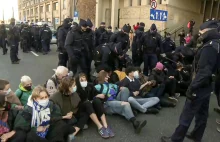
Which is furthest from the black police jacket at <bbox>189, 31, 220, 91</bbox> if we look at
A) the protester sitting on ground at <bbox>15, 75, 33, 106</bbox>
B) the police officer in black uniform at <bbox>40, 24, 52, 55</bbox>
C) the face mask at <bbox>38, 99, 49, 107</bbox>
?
the police officer in black uniform at <bbox>40, 24, 52, 55</bbox>

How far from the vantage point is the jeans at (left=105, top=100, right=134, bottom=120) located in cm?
412

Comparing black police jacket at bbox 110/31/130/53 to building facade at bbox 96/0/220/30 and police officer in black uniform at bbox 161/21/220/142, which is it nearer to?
police officer in black uniform at bbox 161/21/220/142

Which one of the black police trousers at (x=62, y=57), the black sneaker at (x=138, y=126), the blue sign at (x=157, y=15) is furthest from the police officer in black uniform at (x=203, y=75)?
the blue sign at (x=157, y=15)

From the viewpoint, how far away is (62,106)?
361 centimetres

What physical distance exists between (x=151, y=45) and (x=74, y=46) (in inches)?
96.2

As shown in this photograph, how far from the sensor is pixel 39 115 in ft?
10.1

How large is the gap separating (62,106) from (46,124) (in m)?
0.51

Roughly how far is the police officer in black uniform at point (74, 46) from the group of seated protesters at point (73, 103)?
46.2 inches

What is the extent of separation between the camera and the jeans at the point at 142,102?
4438mm

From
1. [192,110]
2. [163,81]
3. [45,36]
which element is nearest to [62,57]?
[163,81]

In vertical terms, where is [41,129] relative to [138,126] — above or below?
above

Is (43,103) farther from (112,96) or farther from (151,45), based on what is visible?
(151,45)

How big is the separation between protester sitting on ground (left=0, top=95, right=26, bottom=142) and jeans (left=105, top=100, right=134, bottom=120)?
6.08 feet

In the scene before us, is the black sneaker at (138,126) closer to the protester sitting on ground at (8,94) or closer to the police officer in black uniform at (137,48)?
the protester sitting on ground at (8,94)
